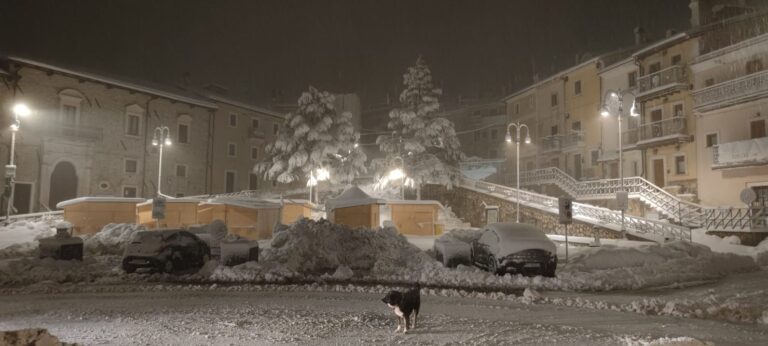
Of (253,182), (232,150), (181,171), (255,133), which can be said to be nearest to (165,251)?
(181,171)

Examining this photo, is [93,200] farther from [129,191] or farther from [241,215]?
[129,191]

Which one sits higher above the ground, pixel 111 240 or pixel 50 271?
pixel 111 240

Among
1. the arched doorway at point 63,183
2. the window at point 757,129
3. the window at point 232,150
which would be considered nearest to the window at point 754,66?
the window at point 757,129

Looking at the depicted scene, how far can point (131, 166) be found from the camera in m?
40.2

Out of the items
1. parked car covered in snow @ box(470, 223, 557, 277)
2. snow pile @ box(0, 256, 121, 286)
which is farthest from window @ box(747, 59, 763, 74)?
snow pile @ box(0, 256, 121, 286)

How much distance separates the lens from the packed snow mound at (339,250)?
54.7 feet

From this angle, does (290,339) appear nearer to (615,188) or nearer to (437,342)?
(437,342)

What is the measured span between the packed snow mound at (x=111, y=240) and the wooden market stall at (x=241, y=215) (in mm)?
3376

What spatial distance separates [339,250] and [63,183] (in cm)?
2885

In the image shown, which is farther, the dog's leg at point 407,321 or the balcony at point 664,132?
the balcony at point 664,132

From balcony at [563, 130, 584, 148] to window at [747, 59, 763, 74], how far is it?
13993 millimetres

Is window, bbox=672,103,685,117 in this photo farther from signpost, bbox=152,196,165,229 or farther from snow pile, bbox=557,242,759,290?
signpost, bbox=152,196,165,229

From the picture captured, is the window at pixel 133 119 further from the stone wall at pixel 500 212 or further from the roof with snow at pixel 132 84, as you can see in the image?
the stone wall at pixel 500 212

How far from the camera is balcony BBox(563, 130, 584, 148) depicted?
41838 mm
